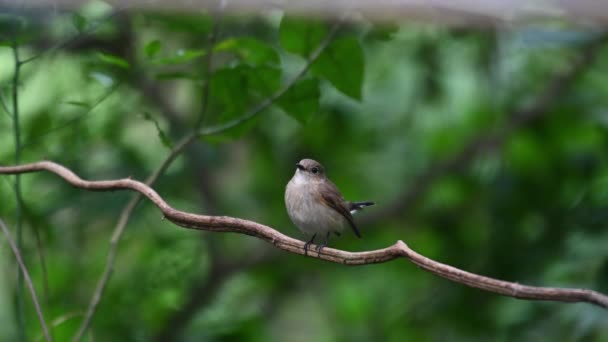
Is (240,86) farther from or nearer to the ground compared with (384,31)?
nearer to the ground

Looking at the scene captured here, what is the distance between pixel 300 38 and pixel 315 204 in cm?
106

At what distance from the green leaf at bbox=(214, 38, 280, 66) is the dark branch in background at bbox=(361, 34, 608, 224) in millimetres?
2465

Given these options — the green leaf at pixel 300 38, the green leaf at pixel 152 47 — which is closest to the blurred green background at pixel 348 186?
the green leaf at pixel 300 38

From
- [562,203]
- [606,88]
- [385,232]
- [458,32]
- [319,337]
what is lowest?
[319,337]

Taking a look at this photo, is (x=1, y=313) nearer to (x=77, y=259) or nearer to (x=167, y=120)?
(x=77, y=259)

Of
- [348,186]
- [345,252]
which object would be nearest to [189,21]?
[345,252]

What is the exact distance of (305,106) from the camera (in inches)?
99.5

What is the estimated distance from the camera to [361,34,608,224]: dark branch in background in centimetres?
477

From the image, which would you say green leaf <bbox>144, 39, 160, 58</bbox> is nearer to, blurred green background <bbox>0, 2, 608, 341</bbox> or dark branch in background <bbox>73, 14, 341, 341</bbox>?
dark branch in background <bbox>73, 14, 341, 341</bbox>

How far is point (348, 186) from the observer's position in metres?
5.05

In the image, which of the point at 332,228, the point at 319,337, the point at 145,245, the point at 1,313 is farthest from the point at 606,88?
the point at 1,313

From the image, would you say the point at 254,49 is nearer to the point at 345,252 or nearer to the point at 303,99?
the point at 303,99

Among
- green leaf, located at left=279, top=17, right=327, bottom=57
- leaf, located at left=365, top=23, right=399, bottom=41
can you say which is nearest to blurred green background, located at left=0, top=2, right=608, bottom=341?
leaf, located at left=365, top=23, right=399, bottom=41

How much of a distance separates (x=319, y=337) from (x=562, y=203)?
2.29 m
